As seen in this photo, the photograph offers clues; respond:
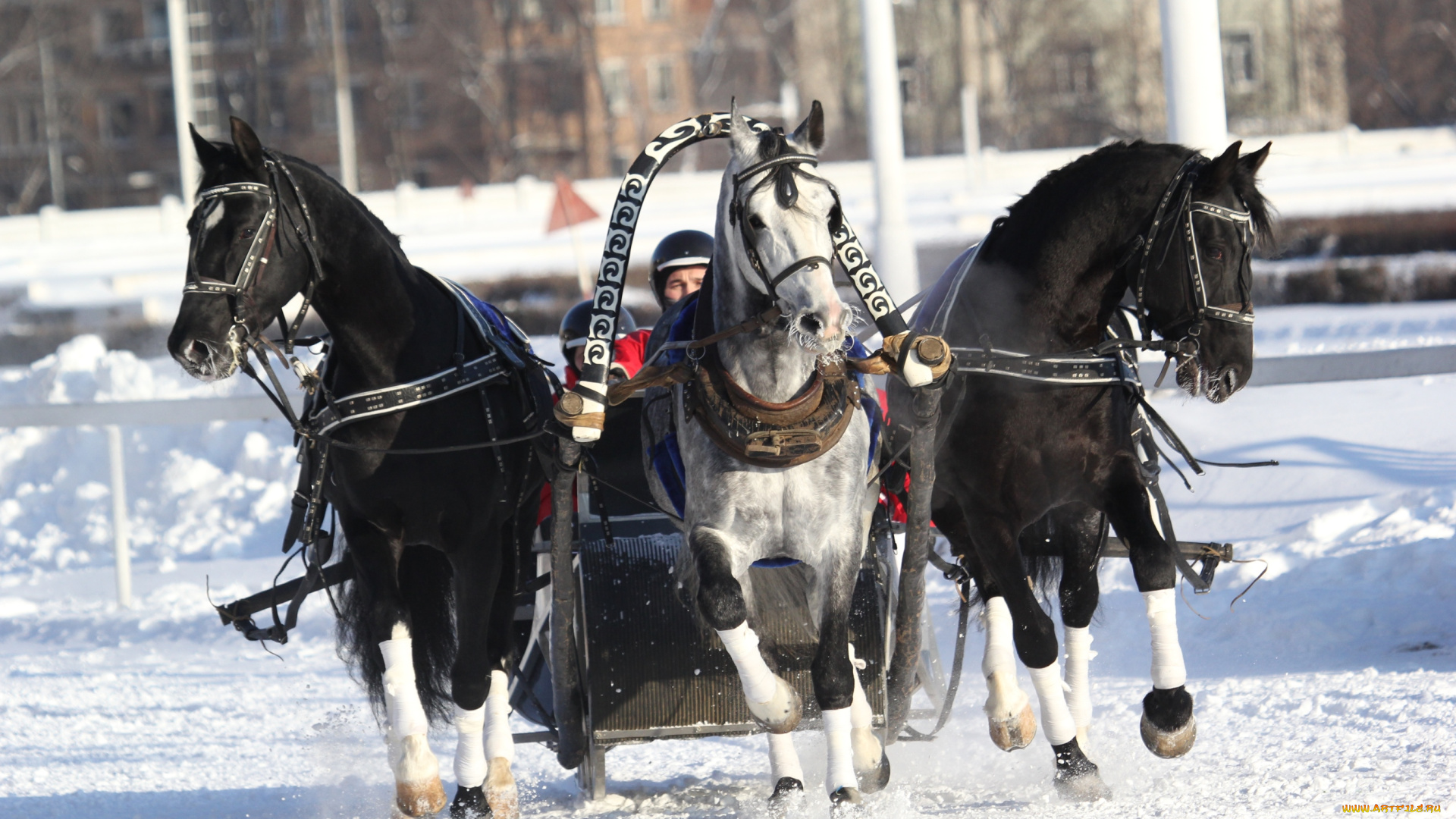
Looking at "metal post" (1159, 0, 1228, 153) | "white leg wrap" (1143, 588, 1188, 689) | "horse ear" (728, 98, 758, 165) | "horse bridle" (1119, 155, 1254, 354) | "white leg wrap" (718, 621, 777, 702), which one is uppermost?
"metal post" (1159, 0, 1228, 153)

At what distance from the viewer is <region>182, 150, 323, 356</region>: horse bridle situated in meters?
4.16

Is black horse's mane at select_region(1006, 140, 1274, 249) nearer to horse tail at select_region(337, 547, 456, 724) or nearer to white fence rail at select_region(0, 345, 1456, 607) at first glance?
horse tail at select_region(337, 547, 456, 724)

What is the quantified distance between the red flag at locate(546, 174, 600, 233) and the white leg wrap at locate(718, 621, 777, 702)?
27.1 feet

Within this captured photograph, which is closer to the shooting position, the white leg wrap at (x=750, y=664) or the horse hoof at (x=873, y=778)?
the white leg wrap at (x=750, y=664)

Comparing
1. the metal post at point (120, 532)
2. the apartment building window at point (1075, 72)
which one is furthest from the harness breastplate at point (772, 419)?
the apartment building window at point (1075, 72)

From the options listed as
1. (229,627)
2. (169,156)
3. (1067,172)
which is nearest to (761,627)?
(1067,172)

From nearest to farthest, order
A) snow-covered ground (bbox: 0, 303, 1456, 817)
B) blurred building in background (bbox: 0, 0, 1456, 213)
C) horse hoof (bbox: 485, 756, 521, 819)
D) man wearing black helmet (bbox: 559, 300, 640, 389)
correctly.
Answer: horse hoof (bbox: 485, 756, 521, 819) → snow-covered ground (bbox: 0, 303, 1456, 817) → man wearing black helmet (bbox: 559, 300, 640, 389) → blurred building in background (bbox: 0, 0, 1456, 213)

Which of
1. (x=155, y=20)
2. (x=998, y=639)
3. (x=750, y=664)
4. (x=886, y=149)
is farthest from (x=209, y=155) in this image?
(x=155, y=20)

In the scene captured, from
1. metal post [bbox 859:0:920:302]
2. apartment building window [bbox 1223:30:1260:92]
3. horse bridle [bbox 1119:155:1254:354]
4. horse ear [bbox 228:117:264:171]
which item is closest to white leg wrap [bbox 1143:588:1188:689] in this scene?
horse bridle [bbox 1119:155:1254:354]

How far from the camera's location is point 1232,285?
452 cm

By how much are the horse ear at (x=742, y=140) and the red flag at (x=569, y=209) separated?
8.13 meters

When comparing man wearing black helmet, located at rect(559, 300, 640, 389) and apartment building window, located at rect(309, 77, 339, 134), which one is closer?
man wearing black helmet, located at rect(559, 300, 640, 389)

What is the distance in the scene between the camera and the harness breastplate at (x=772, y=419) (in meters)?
4.07

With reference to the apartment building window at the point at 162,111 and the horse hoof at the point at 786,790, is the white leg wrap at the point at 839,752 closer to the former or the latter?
the horse hoof at the point at 786,790
